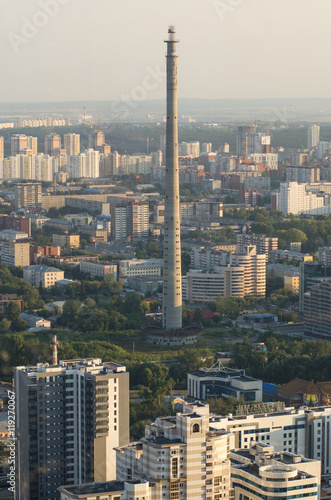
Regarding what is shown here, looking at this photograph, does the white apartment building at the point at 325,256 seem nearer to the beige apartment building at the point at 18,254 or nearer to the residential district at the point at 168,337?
the residential district at the point at 168,337

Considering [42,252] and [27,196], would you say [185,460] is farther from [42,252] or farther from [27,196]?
[27,196]

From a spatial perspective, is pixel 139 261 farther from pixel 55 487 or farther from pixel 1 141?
pixel 1 141

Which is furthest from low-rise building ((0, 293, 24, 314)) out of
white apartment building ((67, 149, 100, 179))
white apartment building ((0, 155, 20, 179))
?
white apartment building ((0, 155, 20, 179))

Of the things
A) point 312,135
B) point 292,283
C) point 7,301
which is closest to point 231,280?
point 292,283

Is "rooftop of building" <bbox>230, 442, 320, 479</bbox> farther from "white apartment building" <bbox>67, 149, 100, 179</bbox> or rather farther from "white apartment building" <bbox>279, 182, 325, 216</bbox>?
"white apartment building" <bbox>67, 149, 100, 179</bbox>

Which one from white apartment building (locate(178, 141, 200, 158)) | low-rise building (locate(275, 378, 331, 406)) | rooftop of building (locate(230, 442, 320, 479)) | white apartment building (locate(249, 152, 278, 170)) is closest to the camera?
rooftop of building (locate(230, 442, 320, 479))

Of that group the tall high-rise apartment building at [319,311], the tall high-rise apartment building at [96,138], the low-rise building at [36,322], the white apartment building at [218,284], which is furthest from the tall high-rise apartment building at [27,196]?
the tall high-rise apartment building at [319,311]

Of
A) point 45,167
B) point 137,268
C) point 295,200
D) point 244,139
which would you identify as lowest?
point 137,268
